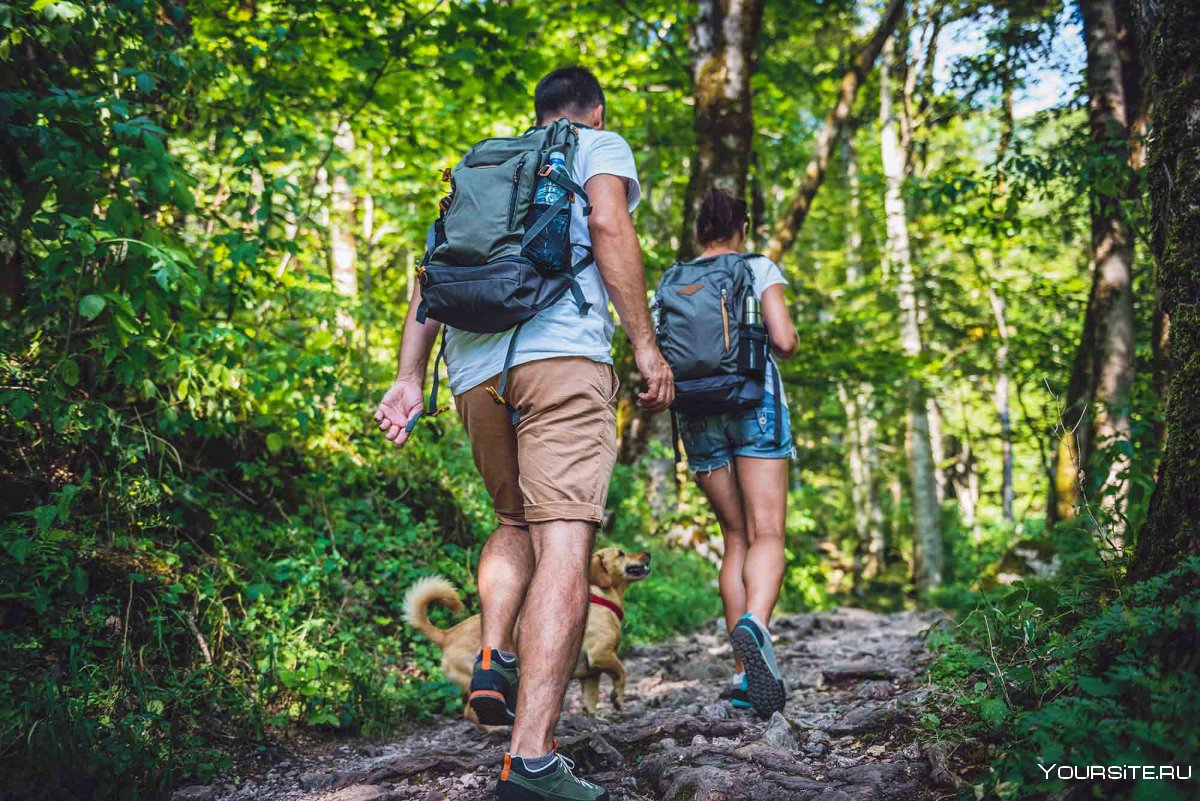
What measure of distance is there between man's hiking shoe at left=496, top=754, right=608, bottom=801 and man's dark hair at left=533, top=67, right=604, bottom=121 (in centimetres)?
236

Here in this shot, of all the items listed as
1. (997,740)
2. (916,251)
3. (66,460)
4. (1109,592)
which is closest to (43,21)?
(66,460)

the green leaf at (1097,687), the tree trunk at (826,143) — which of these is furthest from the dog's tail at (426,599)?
the tree trunk at (826,143)

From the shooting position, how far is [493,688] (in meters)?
2.78

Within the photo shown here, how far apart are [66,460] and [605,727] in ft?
9.64

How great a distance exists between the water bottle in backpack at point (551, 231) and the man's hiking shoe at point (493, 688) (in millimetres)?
1377

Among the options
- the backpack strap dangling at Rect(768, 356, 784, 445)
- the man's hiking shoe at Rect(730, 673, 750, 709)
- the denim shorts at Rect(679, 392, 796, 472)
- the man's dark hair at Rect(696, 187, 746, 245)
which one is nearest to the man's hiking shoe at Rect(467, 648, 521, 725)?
the man's hiking shoe at Rect(730, 673, 750, 709)

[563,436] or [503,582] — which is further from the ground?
[563,436]

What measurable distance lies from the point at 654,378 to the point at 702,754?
136cm

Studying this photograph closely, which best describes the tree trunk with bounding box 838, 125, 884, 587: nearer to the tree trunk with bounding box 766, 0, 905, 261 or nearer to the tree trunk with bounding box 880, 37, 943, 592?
the tree trunk with bounding box 880, 37, 943, 592

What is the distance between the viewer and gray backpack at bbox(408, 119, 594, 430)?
2717 mm

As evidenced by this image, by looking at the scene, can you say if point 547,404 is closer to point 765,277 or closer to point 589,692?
point 765,277

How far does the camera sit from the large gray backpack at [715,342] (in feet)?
12.9

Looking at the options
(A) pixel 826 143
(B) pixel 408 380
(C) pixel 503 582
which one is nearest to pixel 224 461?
(B) pixel 408 380

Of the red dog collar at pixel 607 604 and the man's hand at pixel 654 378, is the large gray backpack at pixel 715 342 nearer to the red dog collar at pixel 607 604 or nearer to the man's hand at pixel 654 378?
the man's hand at pixel 654 378
